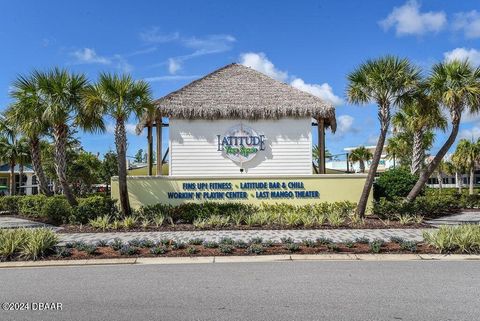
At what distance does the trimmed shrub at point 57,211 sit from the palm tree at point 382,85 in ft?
35.3

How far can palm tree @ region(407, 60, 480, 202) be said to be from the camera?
51.9 feet

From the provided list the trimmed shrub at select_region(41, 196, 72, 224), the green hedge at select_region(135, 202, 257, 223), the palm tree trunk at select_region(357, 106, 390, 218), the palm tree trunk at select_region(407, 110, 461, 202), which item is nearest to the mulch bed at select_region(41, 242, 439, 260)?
the palm tree trunk at select_region(357, 106, 390, 218)

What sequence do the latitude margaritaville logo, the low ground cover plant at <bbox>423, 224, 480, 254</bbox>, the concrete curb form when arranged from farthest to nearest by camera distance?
the latitude margaritaville logo, the low ground cover plant at <bbox>423, 224, 480, 254</bbox>, the concrete curb

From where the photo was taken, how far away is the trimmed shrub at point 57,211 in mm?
16734

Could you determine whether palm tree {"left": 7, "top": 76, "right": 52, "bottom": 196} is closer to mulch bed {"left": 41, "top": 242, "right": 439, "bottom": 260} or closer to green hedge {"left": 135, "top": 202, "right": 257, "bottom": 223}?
green hedge {"left": 135, "top": 202, "right": 257, "bottom": 223}

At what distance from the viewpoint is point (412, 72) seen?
52.2ft

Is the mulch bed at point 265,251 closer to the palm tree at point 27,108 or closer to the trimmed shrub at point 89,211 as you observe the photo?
the trimmed shrub at point 89,211

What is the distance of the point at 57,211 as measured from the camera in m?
17.0

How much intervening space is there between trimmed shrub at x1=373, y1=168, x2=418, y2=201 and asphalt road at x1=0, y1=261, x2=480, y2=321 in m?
10.3

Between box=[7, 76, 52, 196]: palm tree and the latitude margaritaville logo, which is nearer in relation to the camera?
box=[7, 76, 52, 196]: palm tree

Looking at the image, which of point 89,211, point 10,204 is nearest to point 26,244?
point 89,211

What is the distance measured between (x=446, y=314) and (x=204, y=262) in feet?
17.4

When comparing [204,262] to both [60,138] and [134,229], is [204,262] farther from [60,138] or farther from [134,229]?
[60,138]

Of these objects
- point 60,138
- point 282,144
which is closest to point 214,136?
point 282,144
